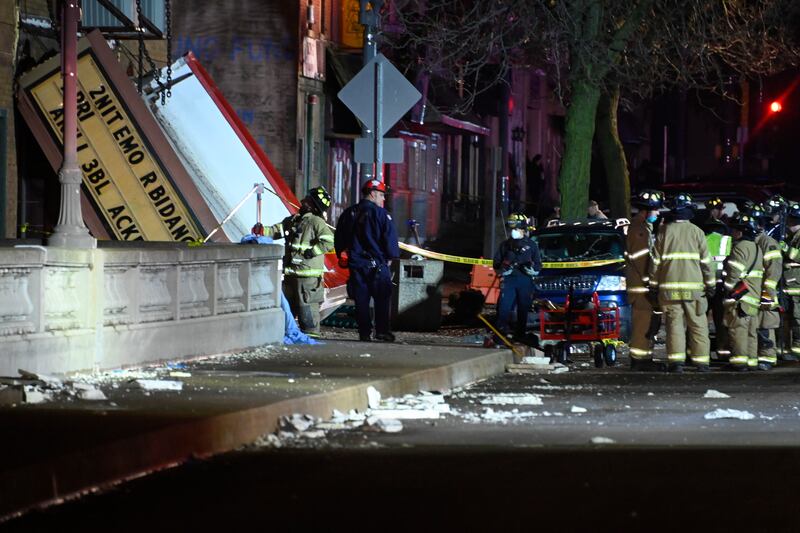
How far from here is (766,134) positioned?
220 feet

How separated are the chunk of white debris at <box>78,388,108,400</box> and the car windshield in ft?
35.4

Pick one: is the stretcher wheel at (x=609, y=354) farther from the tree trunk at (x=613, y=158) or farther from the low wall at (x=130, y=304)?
the tree trunk at (x=613, y=158)

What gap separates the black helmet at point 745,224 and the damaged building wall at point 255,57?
1345cm

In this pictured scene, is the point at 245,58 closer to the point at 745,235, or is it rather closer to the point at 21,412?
the point at 745,235

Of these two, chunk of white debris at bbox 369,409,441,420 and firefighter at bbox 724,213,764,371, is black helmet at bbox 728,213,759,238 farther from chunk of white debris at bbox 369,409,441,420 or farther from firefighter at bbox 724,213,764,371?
chunk of white debris at bbox 369,409,441,420

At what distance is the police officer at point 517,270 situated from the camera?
19969mm

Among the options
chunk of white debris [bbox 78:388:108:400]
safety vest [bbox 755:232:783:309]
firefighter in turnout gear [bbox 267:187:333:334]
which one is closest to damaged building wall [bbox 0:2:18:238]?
firefighter in turnout gear [bbox 267:187:333:334]

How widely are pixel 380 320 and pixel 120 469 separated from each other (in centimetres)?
986

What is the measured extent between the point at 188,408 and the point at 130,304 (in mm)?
3435

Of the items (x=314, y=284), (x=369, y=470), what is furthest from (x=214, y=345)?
(x=369, y=470)

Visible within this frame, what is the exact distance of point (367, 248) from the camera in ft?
60.7

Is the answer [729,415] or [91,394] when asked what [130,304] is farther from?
[729,415]

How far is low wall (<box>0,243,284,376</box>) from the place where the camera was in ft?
42.5

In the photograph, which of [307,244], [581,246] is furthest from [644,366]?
[581,246]
